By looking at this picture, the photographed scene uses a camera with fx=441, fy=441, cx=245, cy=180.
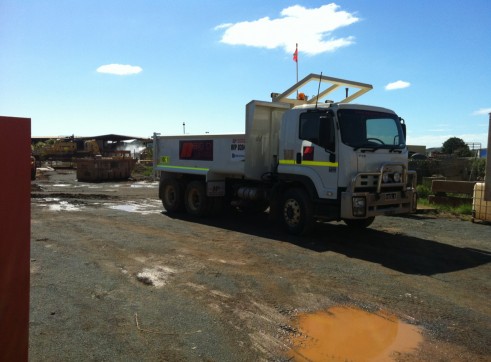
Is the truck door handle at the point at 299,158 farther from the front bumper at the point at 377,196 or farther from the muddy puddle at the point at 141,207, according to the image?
the muddy puddle at the point at 141,207

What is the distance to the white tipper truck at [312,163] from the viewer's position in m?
8.68

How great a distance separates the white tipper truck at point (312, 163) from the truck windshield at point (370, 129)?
0.02 m

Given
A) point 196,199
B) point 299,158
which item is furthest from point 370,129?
point 196,199

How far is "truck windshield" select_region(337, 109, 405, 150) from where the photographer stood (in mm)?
8742

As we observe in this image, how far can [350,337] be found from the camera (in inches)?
173

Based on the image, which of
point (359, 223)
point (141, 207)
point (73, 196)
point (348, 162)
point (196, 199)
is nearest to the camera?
point (348, 162)

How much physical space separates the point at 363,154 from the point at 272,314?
4741 mm

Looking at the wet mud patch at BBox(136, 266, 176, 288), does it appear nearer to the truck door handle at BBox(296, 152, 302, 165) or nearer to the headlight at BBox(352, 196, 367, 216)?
the headlight at BBox(352, 196, 367, 216)

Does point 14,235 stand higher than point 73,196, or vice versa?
point 14,235

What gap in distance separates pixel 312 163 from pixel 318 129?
718 mm

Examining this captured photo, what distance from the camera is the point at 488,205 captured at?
36.9ft

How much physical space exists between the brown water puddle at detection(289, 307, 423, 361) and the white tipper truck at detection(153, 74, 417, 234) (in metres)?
3.73

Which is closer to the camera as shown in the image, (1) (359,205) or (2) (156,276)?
(2) (156,276)

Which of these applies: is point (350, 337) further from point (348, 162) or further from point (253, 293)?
point (348, 162)
